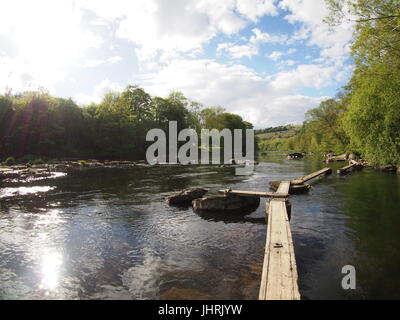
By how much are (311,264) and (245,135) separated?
362ft

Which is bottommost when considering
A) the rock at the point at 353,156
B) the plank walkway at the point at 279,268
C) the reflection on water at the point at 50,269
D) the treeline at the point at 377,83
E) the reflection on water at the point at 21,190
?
the reflection on water at the point at 50,269

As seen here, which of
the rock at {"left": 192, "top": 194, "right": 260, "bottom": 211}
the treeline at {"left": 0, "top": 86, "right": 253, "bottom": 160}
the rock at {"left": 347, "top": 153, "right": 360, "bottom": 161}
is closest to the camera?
the rock at {"left": 192, "top": 194, "right": 260, "bottom": 211}

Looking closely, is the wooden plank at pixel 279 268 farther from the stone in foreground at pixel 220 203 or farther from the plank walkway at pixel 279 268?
the stone in foreground at pixel 220 203

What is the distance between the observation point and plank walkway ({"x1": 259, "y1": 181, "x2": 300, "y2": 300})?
4.87 meters

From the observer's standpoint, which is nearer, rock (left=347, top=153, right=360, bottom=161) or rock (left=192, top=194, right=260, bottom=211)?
rock (left=192, top=194, right=260, bottom=211)

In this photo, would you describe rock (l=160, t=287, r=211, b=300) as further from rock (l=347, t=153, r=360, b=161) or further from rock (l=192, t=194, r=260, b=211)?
rock (l=347, t=153, r=360, b=161)

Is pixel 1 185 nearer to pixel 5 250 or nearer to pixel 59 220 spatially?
pixel 59 220

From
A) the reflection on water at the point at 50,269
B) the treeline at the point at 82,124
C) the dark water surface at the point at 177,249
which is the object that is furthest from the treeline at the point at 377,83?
the treeline at the point at 82,124

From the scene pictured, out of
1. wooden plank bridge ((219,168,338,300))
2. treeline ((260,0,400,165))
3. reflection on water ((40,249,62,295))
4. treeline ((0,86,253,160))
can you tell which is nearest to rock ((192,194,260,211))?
wooden plank bridge ((219,168,338,300))

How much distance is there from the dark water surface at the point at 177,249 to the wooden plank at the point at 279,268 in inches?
34.0

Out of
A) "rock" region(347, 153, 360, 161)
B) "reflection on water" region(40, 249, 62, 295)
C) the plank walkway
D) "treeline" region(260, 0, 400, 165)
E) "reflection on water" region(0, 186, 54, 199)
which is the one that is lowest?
"reflection on water" region(40, 249, 62, 295)

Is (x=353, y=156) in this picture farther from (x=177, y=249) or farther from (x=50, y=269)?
(x=50, y=269)

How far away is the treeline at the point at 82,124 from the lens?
51062 millimetres

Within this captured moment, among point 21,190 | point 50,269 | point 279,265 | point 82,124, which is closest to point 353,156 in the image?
point 279,265
